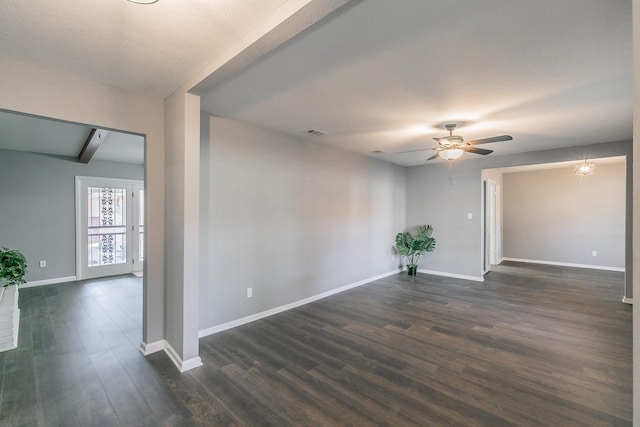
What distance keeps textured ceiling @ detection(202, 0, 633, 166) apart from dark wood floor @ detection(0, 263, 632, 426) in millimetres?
2528

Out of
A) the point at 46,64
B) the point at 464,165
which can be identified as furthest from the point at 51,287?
the point at 464,165

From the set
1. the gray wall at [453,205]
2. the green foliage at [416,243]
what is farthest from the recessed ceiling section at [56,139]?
the gray wall at [453,205]

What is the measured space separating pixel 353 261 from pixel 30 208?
235 inches

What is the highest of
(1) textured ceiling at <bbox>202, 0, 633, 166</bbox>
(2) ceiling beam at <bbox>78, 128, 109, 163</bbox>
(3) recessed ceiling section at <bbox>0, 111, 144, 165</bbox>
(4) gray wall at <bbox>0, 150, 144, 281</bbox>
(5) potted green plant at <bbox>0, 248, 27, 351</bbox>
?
(3) recessed ceiling section at <bbox>0, 111, 144, 165</bbox>

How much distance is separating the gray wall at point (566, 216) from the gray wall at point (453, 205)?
3012mm

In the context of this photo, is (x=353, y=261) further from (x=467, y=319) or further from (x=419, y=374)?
(x=419, y=374)

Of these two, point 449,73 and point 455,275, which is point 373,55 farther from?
point 455,275

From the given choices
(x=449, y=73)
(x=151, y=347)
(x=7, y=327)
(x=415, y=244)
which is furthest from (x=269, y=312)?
(x=415, y=244)

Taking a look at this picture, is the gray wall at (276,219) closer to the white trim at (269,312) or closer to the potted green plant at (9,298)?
the white trim at (269,312)

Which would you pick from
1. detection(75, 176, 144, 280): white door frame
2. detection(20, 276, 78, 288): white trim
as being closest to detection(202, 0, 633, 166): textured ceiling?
detection(75, 176, 144, 280): white door frame

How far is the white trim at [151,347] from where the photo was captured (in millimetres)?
2773

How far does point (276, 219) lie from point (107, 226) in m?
4.50

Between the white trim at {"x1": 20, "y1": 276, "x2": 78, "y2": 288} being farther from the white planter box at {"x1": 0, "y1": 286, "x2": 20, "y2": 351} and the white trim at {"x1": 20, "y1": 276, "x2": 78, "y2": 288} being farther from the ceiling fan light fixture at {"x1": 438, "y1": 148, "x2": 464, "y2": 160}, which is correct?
the ceiling fan light fixture at {"x1": 438, "y1": 148, "x2": 464, "y2": 160}

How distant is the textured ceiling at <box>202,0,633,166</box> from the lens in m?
1.65
